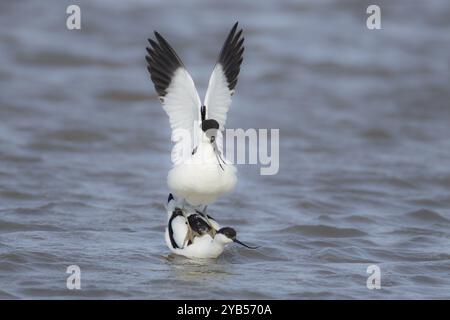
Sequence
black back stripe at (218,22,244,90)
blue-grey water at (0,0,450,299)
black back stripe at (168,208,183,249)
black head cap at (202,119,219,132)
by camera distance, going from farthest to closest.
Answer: black back stripe at (168,208,183,249) → black back stripe at (218,22,244,90) → blue-grey water at (0,0,450,299) → black head cap at (202,119,219,132)

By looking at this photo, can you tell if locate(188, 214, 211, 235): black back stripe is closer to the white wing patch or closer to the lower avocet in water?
the lower avocet in water

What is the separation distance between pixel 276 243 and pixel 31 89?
6.45 metres

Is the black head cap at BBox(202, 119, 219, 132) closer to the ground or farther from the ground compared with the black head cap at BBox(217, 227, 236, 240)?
farther from the ground

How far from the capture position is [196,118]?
7406mm

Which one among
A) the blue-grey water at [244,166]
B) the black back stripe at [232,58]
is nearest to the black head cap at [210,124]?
the black back stripe at [232,58]

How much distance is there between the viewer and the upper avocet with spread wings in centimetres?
720

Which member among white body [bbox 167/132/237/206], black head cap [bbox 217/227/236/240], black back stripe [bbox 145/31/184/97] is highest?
black back stripe [bbox 145/31/184/97]

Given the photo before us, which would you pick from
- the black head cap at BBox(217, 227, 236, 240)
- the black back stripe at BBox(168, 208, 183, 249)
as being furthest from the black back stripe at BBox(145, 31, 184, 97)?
the black head cap at BBox(217, 227, 236, 240)

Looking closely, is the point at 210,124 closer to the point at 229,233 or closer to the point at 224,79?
the point at 224,79

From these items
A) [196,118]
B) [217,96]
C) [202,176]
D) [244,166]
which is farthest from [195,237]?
[244,166]

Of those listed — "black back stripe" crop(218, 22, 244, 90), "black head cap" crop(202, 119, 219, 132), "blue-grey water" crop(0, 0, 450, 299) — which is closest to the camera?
"black head cap" crop(202, 119, 219, 132)

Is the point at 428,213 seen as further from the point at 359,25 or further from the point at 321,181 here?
the point at 359,25

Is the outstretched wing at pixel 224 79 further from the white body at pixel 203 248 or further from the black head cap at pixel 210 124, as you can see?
the white body at pixel 203 248

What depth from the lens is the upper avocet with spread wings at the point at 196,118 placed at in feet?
23.6
